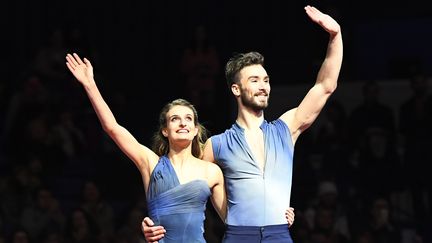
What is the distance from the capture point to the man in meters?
7.66

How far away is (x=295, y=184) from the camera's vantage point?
41.1ft

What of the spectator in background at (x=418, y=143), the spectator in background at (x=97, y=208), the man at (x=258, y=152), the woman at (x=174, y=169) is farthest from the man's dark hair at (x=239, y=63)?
the spectator in background at (x=418, y=143)

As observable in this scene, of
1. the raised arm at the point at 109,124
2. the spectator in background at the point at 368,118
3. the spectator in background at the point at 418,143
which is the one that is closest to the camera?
the raised arm at the point at 109,124

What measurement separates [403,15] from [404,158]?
4778 millimetres

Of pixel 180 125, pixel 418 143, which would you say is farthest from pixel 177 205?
pixel 418 143

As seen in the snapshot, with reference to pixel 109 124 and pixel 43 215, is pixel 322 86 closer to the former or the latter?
pixel 109 124

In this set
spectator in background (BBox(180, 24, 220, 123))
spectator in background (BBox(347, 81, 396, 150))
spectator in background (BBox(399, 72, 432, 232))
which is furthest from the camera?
spectator in background (BBox(180, 24, 220, 123))

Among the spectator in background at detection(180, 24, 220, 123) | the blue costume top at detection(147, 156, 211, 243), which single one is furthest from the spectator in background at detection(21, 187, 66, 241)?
the blue costume top at detection(147, 156, 211, 243)

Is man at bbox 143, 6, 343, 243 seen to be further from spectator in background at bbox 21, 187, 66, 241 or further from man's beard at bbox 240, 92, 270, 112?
spectator in background at bbox 21, 187, 66, 241

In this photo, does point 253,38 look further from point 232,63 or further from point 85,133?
point 232,63

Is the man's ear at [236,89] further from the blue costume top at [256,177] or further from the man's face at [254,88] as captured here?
the blue costume top at [256,177]

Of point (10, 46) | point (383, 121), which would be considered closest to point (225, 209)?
point (383, 121)

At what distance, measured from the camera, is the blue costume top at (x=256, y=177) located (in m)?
7.66

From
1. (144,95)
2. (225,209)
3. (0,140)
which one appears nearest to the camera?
(225,209)
